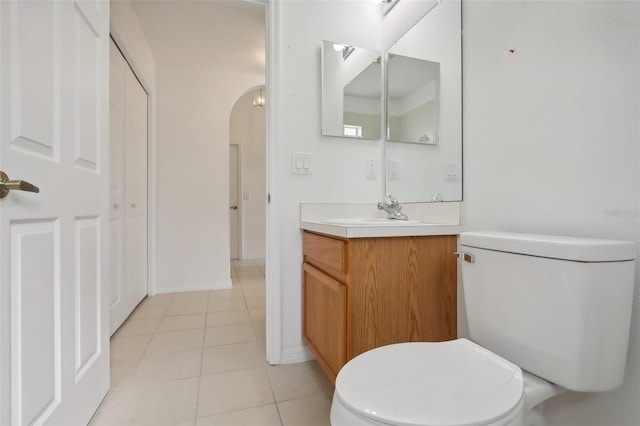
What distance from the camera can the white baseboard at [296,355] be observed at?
1634mm

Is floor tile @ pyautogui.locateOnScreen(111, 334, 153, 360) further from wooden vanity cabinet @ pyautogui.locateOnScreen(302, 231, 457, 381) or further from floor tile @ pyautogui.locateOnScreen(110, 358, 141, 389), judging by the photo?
wooden vanity cabinet @ pyautogui.locateOnScreen(302, 231, 457, 381)

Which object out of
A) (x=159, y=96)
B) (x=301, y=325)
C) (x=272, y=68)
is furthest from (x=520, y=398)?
(x=159, y=96)

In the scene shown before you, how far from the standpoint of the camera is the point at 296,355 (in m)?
1.65

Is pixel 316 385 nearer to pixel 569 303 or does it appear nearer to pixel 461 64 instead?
pixel 569 303

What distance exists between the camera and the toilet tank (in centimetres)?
69

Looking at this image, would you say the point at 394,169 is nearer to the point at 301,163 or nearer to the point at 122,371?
the point at 301,163

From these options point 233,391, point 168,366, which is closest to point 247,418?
point 233,391

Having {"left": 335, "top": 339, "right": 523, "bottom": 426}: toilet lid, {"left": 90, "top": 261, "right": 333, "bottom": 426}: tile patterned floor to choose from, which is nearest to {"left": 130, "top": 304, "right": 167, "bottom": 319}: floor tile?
{"left": 90, "top": 261, "right": 333, "bottom": 426}: tile patterned floor

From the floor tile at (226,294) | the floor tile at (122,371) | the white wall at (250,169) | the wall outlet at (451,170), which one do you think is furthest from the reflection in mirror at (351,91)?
the white wall at (250,169)

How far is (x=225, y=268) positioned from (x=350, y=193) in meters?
2.03

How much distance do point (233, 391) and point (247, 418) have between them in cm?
21

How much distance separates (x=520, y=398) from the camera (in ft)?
2.06
